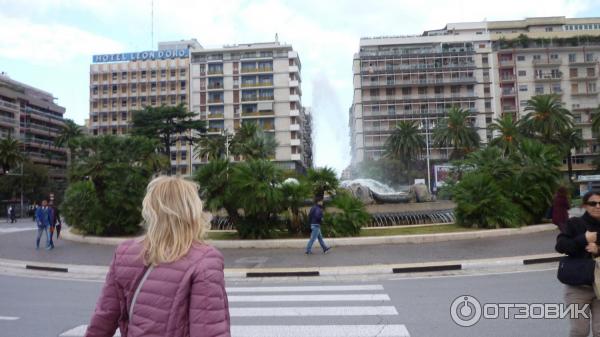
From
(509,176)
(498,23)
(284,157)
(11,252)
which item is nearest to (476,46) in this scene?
(498,23)

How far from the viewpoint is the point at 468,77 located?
88.3 m

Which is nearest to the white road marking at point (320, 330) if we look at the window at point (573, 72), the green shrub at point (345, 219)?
the green shrub at point (345, 219)

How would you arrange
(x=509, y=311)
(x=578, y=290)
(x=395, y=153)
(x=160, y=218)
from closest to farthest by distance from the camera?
(x=160, y=218) < (x=578, y=290) < (x=509, y=311) < (x=395, y=153)

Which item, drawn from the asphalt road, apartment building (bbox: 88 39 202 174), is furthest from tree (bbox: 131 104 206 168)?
the asphalt road

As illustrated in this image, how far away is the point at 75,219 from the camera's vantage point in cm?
2091

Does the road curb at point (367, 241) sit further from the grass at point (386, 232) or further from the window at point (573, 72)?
the window at point (573, 72)

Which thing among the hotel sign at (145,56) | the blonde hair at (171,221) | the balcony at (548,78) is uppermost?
the hotel sign at (145,56)

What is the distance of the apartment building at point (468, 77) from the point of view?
86.2 metres

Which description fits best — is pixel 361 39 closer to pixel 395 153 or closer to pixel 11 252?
pixel 395 153

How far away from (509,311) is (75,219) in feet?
63.1

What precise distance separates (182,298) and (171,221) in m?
0.41

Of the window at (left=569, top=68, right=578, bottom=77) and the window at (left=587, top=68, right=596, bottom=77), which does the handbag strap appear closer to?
the window at (left=569, top=68, right=578, bottom=77)

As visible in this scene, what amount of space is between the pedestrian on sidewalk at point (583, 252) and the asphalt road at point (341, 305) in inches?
60.3

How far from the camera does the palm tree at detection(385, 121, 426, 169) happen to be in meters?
75.4
